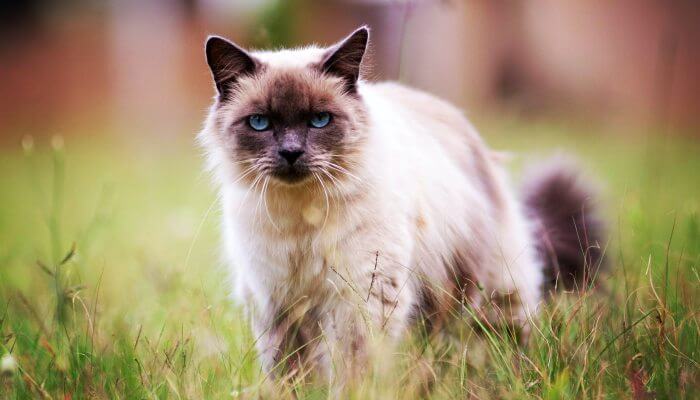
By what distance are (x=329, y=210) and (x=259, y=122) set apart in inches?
18.5

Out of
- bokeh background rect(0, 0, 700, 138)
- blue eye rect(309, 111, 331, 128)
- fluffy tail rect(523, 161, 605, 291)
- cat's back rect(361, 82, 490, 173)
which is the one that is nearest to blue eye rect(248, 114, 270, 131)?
blue eye rect(309, 111, 331, 128)

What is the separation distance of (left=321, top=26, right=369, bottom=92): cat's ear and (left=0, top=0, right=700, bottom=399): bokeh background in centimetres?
53

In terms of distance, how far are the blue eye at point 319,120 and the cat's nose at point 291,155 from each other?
20cm

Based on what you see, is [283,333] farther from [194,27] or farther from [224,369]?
[194,27]

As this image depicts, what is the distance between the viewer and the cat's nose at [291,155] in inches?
94.8

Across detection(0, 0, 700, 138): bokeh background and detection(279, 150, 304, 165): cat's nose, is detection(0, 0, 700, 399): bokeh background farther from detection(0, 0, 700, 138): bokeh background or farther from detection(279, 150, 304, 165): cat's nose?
detection(279, 150, 304, 165): cat's nose

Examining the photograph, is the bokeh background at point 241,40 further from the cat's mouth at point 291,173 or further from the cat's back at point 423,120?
the cat's mouth at point 291,173

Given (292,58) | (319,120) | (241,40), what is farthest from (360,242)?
(241,40)

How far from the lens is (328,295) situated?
249 centimetres

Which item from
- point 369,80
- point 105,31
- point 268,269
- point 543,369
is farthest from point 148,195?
point 105,31

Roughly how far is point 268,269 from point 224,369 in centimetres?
46

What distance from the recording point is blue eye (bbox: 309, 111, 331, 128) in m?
2.58

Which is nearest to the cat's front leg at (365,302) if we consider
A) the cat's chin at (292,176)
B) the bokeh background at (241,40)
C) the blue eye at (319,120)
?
the cat's chin at (292,176)

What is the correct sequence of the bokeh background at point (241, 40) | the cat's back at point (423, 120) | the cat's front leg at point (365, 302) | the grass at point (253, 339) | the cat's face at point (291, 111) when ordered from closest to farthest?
1. the grass at point (253, 339)
2. the cat's front leg at point (365, 302)
3. the cat's face at point (291, 111)
4. the cat's back at point (423, 120)
5. the bokeh background at point (241, 40)
